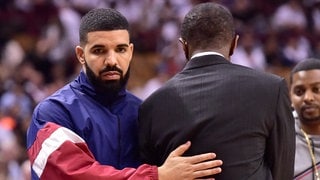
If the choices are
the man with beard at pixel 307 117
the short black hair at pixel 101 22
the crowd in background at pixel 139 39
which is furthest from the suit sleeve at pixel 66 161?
the crowd in background at pixel 139 39

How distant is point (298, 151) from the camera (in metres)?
4.17

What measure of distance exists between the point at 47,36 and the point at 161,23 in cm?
191

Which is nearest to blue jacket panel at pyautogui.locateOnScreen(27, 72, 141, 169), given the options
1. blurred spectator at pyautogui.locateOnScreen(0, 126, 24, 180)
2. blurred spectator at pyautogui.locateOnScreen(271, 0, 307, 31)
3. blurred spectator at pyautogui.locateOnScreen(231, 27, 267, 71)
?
blurred spectator at pyautogui.locateOnScreen(0, 126, 24, 180)

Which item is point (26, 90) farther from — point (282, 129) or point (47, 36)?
point (282, 129)

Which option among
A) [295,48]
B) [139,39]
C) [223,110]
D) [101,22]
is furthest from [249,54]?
[223,110]

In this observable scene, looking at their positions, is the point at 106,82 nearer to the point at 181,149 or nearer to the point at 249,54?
the point at 181,149

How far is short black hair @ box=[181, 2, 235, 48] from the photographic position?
10.7 feet

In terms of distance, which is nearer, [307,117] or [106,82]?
[106,82]

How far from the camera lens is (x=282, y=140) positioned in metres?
3.23

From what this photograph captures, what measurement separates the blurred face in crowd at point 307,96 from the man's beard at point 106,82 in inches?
49.2

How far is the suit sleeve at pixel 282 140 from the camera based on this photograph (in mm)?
3225

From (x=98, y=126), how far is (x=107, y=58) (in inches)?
11.9

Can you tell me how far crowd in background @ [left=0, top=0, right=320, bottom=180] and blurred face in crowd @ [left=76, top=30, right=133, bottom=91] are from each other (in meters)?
5.40

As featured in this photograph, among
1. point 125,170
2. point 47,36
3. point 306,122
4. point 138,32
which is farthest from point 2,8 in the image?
point 125,170
